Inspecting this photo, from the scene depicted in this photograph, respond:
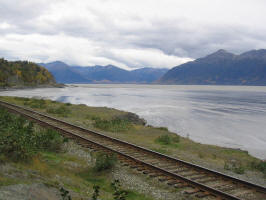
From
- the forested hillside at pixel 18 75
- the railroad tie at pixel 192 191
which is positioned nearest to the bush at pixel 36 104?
the railroad tie at pixel 192 191

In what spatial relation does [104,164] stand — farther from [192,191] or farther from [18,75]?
[18,75]

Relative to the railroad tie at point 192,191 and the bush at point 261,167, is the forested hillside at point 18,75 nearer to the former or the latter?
the bush at point 261,167

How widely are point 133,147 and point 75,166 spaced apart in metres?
5.01

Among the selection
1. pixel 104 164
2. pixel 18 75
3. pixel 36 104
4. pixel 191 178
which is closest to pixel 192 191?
pixel 191 178

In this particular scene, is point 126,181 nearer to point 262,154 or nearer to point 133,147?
point 133,147

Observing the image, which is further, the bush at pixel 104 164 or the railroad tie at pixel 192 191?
the bush at pixel 104 164

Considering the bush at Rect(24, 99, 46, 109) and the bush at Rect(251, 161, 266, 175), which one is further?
the bush at Rect(24, 99, 46, 109)

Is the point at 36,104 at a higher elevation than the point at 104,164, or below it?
higher

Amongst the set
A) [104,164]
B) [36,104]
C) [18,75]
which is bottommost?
[104,164]

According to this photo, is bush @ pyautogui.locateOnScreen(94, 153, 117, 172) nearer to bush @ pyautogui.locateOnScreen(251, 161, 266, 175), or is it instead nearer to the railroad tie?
the railroad tie

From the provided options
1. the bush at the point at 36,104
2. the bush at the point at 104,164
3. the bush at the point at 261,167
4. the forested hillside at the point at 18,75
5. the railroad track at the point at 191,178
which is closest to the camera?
the railroad track at the point at 191,178

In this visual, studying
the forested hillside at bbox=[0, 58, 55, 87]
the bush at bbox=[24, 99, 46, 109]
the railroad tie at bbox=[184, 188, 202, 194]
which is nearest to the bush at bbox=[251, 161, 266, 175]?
the railroad tie at bbox=[184, 188, 202, 194]

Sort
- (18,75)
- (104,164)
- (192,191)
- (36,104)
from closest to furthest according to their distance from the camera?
(192,191), (104,164), (36,104), (18,75)

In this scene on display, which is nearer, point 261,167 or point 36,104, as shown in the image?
point 261,167
